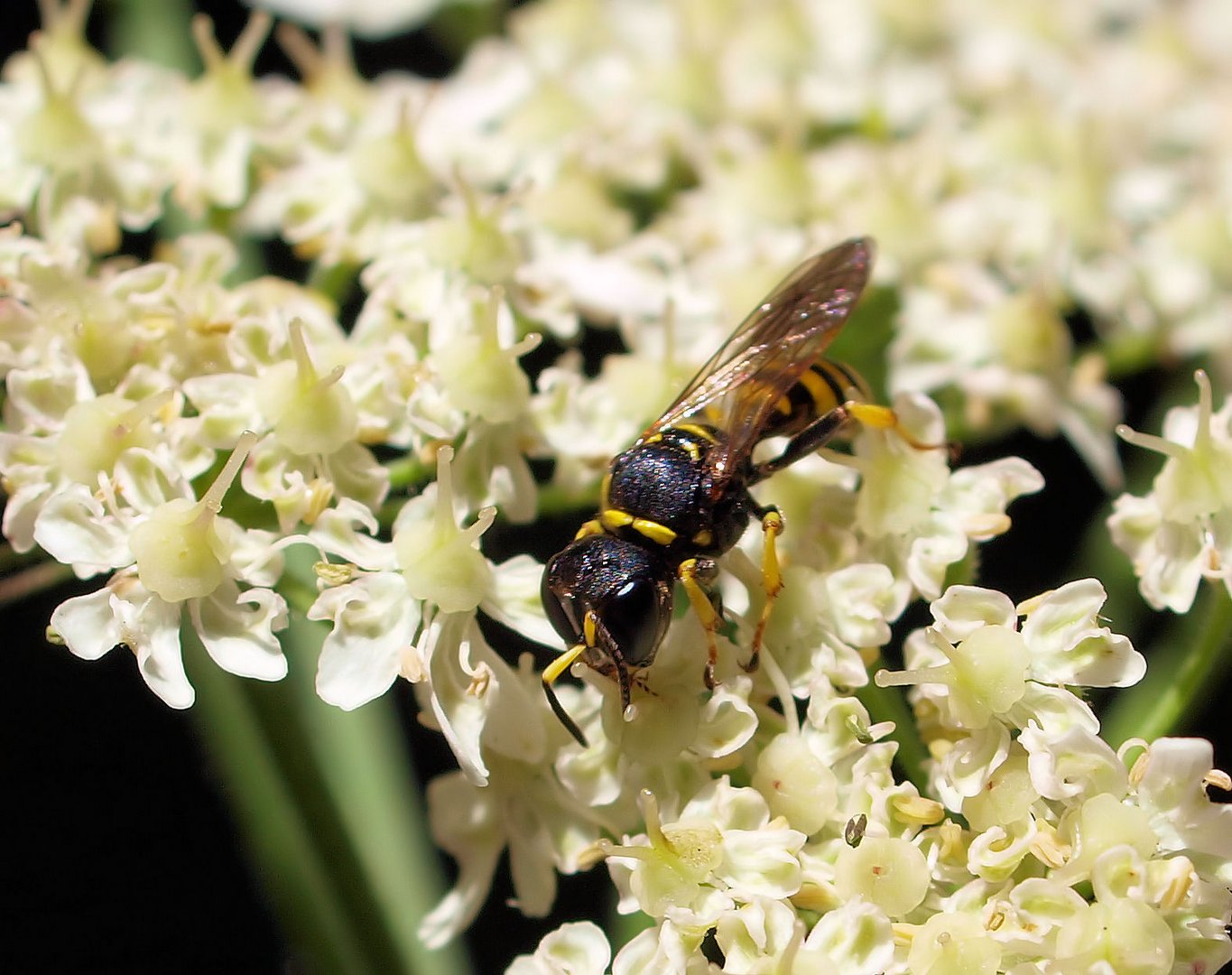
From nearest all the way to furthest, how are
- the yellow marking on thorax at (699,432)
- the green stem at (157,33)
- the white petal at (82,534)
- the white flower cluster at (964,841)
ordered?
the white flower cluster at (964,841)
the white petal at (82,534)
the yellow marking on thorax at (699,432)
the green stem at (157,33)

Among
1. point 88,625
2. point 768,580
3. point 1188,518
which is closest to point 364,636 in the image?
point 88,625

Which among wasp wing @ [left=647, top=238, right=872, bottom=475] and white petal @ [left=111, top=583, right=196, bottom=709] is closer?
white petal @ [left=111, top=583, right=196, bottom=709]

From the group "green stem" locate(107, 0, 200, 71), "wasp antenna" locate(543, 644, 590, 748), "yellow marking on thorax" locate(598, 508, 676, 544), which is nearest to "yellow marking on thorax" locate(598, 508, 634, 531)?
"yellow marking on thorax" locate(598, 508, 676, 544)

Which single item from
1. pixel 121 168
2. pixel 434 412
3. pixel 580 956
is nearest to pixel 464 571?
pixel 434 412

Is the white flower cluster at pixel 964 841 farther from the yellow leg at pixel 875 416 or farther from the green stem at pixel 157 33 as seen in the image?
the green stem at pixel 157 33

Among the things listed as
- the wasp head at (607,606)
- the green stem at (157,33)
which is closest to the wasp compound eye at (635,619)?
the wasp head at (607,606)

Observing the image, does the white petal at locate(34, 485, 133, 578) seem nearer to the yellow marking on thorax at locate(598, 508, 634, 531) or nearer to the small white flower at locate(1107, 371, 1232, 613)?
the yellow marking on thorax at locate(598, 508, 634, 531)
